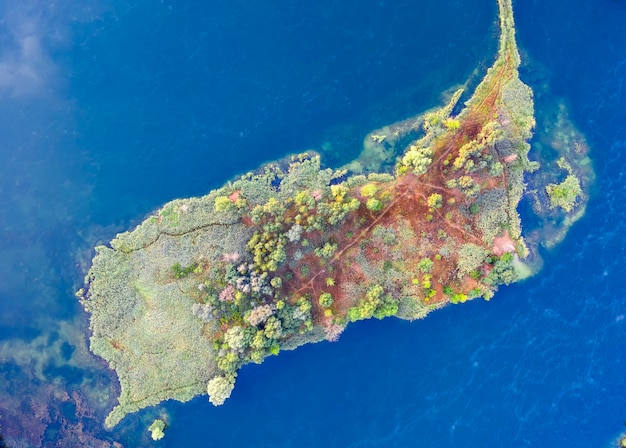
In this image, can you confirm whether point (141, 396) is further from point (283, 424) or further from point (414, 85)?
point (414, 85)

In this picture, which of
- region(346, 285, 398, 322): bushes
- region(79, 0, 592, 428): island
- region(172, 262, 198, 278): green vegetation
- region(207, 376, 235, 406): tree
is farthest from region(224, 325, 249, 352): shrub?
region(346, 285, 398, 322): bushes

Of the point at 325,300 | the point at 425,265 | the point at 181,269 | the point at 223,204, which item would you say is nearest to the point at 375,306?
the point at 325,300

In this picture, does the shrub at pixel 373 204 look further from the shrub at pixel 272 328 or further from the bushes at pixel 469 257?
the shrub at pixel 272 328

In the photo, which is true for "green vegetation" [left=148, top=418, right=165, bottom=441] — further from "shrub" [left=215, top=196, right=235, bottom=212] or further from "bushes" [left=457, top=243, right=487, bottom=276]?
"bushes" [left=457, top=243, right=487, bottom=276]

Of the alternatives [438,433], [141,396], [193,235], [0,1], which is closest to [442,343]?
[438,433]

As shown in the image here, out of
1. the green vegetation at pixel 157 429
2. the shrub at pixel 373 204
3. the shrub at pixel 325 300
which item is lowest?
the green vegetation at pixel 157 429

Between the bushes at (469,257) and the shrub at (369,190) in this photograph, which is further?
the bushes at (469,257)

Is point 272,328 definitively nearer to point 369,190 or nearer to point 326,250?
point 326,250

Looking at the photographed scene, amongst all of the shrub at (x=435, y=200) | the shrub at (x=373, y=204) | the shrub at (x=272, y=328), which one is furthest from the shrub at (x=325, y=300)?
the shrub at (x=435, y=200)

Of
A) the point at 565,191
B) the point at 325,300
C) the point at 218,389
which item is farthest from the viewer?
the point at 565,191
